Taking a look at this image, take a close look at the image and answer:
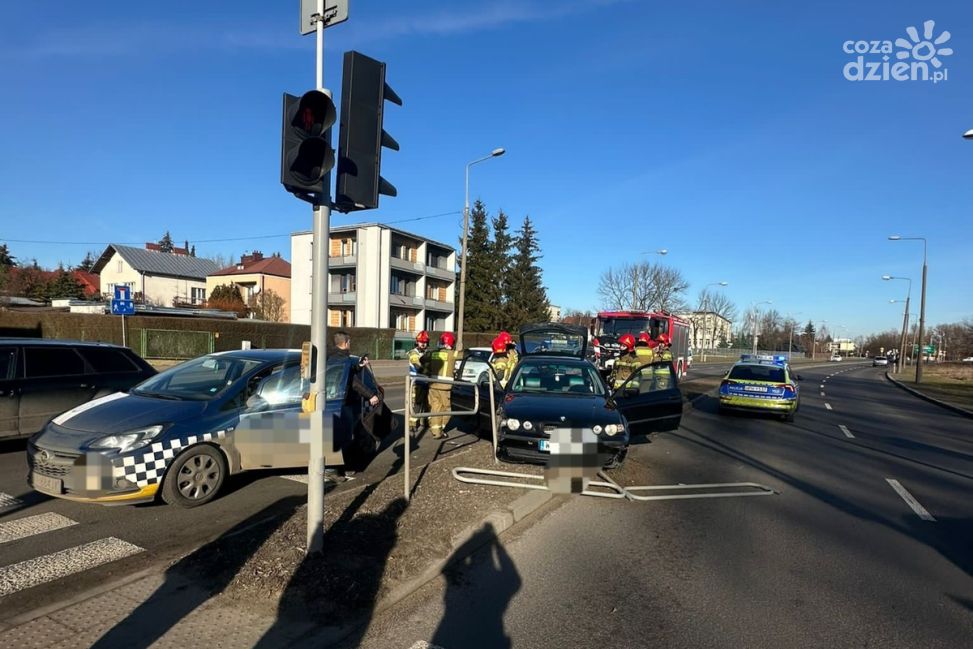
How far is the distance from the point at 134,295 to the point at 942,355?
411 ft

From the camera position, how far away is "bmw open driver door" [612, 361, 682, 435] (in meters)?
Result: 8.44

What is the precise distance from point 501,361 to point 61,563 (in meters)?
7.09

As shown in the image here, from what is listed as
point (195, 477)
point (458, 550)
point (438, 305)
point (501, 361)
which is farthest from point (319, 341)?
point (438, 305)

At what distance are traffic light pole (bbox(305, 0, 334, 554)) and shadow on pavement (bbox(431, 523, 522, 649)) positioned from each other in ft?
3.50

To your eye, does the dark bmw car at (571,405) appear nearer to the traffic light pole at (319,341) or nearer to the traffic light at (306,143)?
the traffic light pole at (319,341)

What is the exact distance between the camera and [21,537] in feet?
15.5

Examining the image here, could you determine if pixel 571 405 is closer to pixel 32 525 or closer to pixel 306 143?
pixel 306 143

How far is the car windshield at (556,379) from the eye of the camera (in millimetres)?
8312

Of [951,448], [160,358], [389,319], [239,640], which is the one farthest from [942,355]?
[239,640]

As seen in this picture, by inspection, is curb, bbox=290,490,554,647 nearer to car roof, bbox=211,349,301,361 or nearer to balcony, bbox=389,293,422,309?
car roof, bbox=211,349,301,361

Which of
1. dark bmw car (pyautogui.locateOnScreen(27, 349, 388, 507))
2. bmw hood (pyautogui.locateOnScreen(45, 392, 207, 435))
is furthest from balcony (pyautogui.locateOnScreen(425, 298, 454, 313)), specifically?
bmw hood (pyautogui.locateOnScreen(45, 392, 207, 435))

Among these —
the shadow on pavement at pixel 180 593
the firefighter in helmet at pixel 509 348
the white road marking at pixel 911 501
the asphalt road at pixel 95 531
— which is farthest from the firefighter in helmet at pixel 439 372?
the white road marking at pixel 911 501

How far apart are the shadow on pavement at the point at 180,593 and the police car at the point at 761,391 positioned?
42.4 ft

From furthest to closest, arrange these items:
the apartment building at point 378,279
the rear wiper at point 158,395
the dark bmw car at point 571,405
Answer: the apartment building at point 378,279 < the dark bmw car at point 571,405 < the rear wiper at point 158,395
